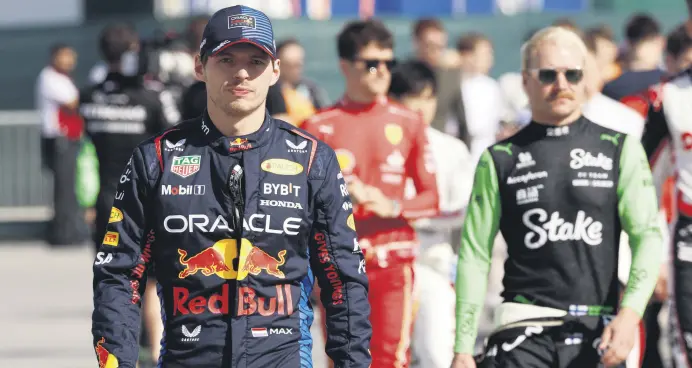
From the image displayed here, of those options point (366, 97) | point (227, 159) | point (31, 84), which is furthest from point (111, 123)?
point (31, 84)

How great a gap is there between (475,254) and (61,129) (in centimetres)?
1368

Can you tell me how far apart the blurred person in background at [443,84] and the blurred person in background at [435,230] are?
12.1 ft

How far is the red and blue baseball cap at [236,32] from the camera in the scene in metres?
5.11

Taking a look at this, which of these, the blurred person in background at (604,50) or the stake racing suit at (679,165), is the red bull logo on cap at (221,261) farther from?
the blurred person in background at (604,50)

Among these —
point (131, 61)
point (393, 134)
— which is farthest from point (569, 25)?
point (393, 134)

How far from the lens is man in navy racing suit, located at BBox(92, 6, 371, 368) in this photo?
5117 millimetres

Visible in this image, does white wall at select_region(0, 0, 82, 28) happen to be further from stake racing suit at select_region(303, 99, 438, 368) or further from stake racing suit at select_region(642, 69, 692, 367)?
stake racing suit at select_region(642, 69, 692, 367)

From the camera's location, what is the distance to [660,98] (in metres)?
7.57

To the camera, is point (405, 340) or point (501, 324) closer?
point (501, 324)

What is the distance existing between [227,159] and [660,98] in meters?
3.01

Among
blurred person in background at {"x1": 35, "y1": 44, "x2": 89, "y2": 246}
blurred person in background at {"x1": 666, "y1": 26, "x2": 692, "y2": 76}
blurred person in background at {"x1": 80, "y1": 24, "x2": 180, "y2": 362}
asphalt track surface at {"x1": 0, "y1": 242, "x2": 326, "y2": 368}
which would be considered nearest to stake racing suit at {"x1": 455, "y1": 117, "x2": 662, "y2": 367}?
blurred person in background at {"x1": 666, "y1": 26, "x2": 692, "y2": 76}

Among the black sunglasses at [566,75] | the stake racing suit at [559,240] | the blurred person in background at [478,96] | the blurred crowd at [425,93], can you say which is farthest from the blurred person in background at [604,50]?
the stake racing suit at [559,240]

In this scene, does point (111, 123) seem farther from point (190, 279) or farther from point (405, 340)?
point (190, 279)

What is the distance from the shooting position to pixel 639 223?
21.1 feet
